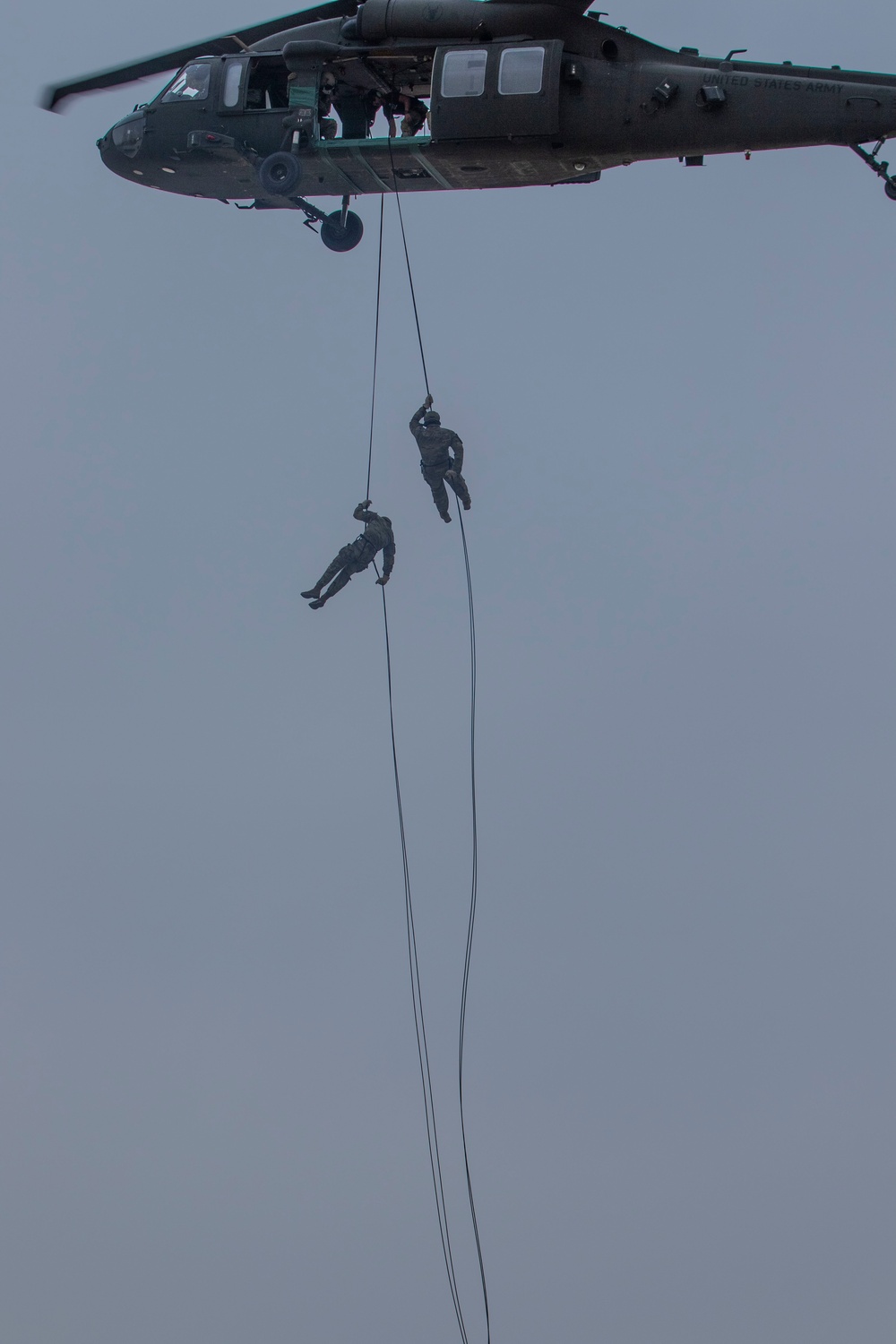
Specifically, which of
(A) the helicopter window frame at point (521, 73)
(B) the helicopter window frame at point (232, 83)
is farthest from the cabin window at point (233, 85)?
(A) the helicopter window frame at point (521, 73)

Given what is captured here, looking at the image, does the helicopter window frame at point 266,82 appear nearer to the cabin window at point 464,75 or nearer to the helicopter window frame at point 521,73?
the cabin window at point 464,75

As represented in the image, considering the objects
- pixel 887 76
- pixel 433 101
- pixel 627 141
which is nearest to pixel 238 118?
pixel 433 101

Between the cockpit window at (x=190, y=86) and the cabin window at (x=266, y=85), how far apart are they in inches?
23.6

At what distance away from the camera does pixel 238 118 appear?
32.3m

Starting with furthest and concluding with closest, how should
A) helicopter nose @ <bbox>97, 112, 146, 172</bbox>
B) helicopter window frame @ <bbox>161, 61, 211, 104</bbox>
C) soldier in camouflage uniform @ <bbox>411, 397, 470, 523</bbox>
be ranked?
1. soldier in camouflage uniform @ <bbox>411, 397, 470, 523</bbox>
2. helicopter nose @ <bbox>97, 112, 146, 172</bbox>
3. helicopter window frame @ <bbox>161, 61, 211, 104</bbox>

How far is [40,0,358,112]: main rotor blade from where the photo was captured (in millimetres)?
32906

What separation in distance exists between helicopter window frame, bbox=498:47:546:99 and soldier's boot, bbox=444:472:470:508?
22.0 feet

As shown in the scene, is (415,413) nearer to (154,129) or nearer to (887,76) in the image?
(154,129)

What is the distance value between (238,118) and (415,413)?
5036mm

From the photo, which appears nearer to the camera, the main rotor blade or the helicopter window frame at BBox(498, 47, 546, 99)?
the helicopter window frame at BBox(498, 47, 546, 99)

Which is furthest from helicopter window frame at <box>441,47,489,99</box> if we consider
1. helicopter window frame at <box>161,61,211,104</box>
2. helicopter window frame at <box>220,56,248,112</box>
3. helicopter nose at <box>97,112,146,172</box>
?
helicopter nose at <box>97,112,146,172</box>

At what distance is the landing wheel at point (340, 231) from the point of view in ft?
109

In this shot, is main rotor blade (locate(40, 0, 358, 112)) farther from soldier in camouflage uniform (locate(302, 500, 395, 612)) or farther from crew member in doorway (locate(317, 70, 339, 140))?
soldier in camouflage uniform (locate(302, 500, 395, 612))

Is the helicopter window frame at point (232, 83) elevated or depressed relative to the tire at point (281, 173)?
elevated
